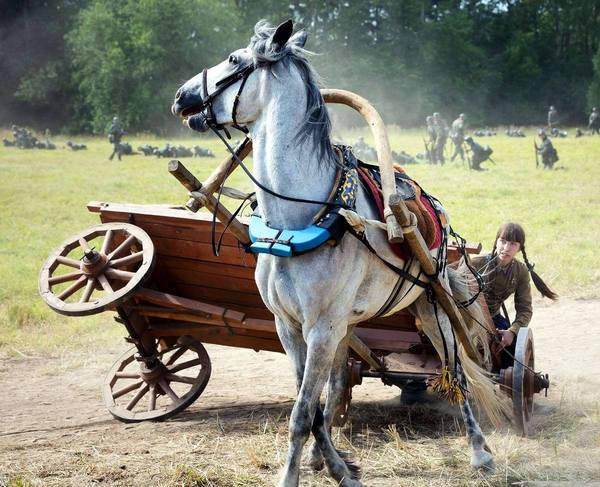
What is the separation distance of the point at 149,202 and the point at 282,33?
11.9 m

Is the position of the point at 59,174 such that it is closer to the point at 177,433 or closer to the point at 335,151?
the point at 177,433

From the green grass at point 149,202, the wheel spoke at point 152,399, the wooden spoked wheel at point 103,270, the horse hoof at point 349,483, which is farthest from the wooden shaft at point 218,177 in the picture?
the green grass at point 149,202

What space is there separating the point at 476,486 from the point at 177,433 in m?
1.99

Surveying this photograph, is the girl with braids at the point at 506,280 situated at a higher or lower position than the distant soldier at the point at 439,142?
lower

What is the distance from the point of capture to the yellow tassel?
4426 millimetres

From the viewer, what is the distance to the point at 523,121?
146ft

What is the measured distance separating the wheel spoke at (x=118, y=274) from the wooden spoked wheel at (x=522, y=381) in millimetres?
2480

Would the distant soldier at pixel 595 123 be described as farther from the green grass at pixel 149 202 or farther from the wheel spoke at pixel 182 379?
the wheel spoke at pixel 182 379

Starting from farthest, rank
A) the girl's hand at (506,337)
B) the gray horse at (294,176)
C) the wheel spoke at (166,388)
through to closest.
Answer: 1. the wheel spoke at (166,388)
2. the girl's hand at (506,337)
3. the gray horse at (294,176)

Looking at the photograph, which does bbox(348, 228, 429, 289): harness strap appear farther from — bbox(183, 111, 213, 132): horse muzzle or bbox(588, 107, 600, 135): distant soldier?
bbox(588, 107, 600, 135): distant soldier

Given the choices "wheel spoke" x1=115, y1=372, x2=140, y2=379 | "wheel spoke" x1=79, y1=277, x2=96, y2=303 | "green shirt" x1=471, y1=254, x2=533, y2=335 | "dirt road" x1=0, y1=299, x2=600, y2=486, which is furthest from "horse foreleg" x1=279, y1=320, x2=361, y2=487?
"wheel spoke" x1=115, y1=372, x2=140, y2=379

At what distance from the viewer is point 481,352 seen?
5062 mm

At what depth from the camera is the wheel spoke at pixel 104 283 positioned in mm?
4807

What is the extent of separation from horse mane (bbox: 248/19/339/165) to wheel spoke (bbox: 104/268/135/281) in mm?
1714
